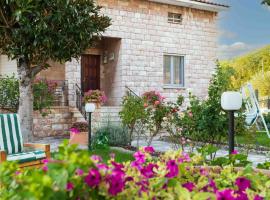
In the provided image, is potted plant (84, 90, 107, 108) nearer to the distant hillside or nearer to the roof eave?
the roof eave

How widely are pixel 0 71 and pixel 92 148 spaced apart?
22.8 ft

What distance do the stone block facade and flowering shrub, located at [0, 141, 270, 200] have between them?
10.9 meters

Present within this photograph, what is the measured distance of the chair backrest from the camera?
5.56 m

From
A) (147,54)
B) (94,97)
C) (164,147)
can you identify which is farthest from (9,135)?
(147,54)

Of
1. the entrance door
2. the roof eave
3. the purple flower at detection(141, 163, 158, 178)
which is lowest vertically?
the purple flower at detection(141, 163, 158, 178)

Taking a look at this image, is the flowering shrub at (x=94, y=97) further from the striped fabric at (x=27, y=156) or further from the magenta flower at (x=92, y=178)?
the magenta flower at (x=92, y=178)

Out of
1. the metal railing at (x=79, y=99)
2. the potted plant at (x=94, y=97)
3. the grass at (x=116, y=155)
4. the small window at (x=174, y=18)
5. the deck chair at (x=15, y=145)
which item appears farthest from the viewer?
the small window at (x=174, y=18)

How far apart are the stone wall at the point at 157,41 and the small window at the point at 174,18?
158 millimetres

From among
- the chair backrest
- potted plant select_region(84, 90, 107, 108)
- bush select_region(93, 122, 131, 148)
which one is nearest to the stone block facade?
potted plant select_region(84, 90, 107, 108)

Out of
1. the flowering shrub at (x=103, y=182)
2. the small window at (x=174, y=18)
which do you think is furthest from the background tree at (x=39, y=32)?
the small window at (x=174, y=18)

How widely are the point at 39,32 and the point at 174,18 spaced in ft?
28.5

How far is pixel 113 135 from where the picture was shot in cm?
959

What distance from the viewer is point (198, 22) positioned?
1493 cm

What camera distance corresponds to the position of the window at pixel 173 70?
14448 mm
